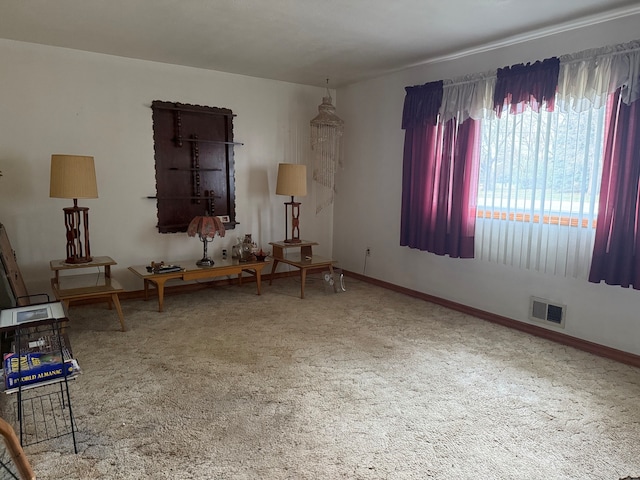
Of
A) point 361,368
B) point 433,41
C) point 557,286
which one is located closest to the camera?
point 361,368

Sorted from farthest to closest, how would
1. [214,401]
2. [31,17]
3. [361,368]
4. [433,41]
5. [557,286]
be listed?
[433,41] → [557,286] → [31,17] → [361,368] → [214,401]

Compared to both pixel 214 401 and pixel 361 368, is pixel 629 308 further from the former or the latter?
pixel 214 401

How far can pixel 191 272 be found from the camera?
13.0 ft

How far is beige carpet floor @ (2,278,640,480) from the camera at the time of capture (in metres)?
1.84

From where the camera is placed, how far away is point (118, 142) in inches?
159

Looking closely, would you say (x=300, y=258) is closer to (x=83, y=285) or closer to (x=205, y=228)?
(x=205, y=228)

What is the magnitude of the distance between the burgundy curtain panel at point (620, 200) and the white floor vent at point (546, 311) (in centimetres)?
47

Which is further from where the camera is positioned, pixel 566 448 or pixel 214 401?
pixel 214 401

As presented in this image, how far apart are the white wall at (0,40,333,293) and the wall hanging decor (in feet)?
0.96

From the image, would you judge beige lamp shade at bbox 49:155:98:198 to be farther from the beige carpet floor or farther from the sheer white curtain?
the sheer white curtain

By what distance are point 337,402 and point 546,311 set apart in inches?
78.3

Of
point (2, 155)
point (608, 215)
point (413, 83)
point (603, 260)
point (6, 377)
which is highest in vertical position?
point (413, 83)

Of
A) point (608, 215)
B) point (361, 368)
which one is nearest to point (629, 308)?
point (608, 215)

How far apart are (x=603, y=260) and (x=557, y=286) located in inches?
17.6
